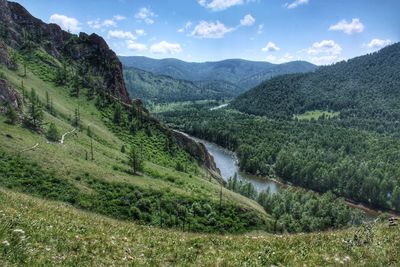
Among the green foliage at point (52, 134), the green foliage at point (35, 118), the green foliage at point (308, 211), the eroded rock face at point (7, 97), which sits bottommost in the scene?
the green foliage at point (308, 211)

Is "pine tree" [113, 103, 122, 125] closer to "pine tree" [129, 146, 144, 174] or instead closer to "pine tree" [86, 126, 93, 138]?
"pine tree" [86, 126, 93, 138]

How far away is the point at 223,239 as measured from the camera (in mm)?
20625

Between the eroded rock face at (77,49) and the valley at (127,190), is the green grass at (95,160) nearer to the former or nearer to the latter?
the valley at (127,190)

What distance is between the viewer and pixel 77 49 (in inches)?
7731

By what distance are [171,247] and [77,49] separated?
196 meters

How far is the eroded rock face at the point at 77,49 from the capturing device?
182 metres

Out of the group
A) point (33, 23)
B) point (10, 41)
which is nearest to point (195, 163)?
point (10, 41)

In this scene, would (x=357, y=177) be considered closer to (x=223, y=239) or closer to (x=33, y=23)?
(x=223, y=239)

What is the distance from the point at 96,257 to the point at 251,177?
595ft

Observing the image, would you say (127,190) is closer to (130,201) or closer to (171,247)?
(130,201)

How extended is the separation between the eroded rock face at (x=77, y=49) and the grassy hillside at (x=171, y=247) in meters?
164

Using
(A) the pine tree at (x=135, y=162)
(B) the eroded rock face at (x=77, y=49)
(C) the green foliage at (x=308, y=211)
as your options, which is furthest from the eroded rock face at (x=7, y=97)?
(B) the eroded rock face at (x=77, y=49)

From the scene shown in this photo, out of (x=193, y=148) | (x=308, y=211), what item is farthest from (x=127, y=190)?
(x=193, y=148)

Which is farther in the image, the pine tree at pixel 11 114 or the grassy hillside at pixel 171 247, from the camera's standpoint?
the pine tree at pixel 11 114
